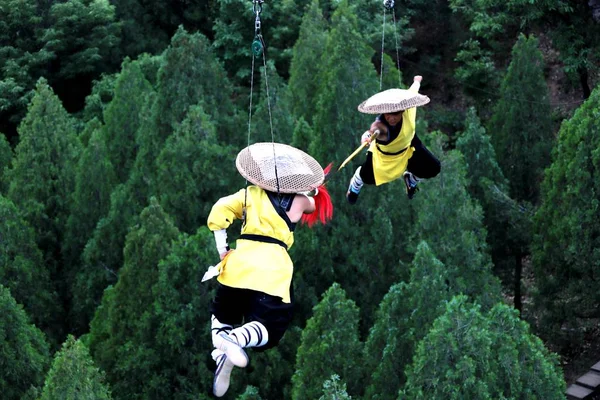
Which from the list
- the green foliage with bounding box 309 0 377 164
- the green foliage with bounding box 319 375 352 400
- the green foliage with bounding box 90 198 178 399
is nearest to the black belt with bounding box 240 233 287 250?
the green foliage with bounding box 319 375 352 400

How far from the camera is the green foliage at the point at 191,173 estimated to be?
60.2ft

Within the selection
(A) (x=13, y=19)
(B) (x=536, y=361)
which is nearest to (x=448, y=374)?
(B) (x=536, y=361)

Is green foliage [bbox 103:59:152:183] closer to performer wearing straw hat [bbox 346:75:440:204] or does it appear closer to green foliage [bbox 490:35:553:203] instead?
green foliage [bbox 490:35:553:203]

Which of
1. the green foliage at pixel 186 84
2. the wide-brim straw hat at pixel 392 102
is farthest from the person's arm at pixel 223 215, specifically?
the green foliage at pixel 186 84

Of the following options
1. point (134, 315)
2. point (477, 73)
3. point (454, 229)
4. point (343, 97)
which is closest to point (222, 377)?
point (134, 315)

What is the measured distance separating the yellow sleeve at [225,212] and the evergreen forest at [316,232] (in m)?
4.49

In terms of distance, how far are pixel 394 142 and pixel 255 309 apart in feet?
7.25

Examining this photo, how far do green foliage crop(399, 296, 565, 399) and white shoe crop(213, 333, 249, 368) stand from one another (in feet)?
18.2

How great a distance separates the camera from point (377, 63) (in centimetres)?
2864

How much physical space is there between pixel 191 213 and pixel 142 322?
335 cm

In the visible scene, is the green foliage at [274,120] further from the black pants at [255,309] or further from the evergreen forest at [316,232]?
the black pants at [255,309]

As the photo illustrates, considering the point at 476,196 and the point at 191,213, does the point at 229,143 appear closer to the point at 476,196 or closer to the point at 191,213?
the point at 191,213

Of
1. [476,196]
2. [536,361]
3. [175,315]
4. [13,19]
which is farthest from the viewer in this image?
[13,19]

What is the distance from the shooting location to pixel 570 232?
18078 mm
